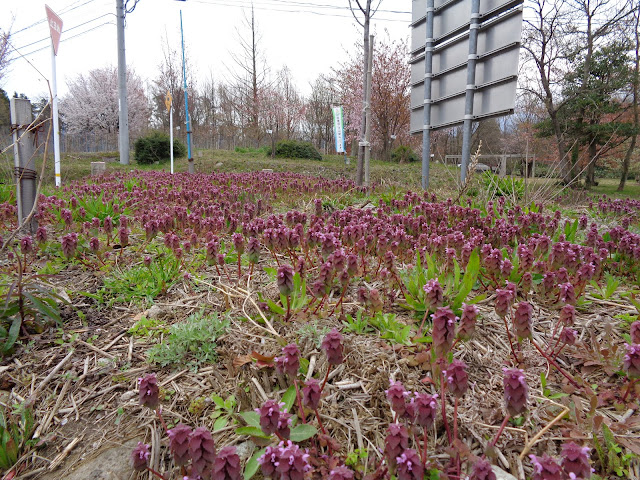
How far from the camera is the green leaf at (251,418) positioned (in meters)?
1.45

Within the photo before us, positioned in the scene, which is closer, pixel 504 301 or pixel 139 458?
pixel 139 458

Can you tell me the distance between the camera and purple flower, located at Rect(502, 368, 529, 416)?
1.19m

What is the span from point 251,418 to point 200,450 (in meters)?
0.40

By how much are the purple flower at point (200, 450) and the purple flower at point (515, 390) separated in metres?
0.94

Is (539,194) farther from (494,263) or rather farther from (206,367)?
(206,367)

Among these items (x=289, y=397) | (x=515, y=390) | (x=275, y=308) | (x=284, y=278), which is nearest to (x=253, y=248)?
(x=275, y=308)

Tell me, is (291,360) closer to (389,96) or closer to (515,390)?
(515,390)

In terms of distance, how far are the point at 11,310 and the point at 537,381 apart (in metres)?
2.87

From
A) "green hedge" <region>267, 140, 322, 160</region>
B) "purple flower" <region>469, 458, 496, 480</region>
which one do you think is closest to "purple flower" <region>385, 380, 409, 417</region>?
"purple flower" <region>469, 458, 496, 480</region>

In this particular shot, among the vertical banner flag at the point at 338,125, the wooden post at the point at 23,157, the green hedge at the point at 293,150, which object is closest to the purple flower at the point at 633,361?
the wooden post at the point at 23,157

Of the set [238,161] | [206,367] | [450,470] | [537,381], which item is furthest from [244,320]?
[238,161]

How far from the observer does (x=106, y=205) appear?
15.3 feet

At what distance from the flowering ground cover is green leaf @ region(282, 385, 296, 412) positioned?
1cm

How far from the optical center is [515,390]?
120 centimetres
